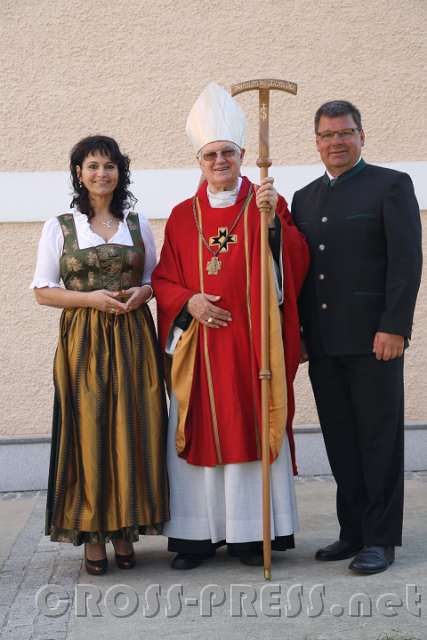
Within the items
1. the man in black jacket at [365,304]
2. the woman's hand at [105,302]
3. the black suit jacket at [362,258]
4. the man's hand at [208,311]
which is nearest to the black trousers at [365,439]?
the man in black jacket at [365,304]

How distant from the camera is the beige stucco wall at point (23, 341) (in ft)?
20.5

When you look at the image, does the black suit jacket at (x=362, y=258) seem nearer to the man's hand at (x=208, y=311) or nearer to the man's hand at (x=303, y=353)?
the man's hand at (x=303, y=353)

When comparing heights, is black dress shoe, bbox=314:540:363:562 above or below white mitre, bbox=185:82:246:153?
below

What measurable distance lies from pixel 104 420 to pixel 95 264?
69 centimetres

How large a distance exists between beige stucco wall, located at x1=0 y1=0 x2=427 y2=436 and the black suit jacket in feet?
7.04

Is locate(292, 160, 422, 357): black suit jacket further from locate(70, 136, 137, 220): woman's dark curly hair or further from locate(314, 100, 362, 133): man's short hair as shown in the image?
locate(70, 136, 137, 220): woman's dark curly hair

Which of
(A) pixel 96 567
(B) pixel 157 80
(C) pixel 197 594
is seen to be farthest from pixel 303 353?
(B) pixel 157 80

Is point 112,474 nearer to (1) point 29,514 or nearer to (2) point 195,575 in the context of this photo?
(2) point 195,575

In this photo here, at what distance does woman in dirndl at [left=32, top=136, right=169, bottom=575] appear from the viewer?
4250 millimetres

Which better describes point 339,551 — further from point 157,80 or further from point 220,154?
point 157,80

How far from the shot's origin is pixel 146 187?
20.6 ft

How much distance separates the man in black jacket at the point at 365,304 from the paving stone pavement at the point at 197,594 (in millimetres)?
219

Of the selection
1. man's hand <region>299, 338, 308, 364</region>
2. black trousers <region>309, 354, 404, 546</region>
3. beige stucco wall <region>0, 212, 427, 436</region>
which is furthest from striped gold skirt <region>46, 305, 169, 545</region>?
beige stucco wall <region>0, 212, 427, 436</region>

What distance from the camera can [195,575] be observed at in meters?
4.20
